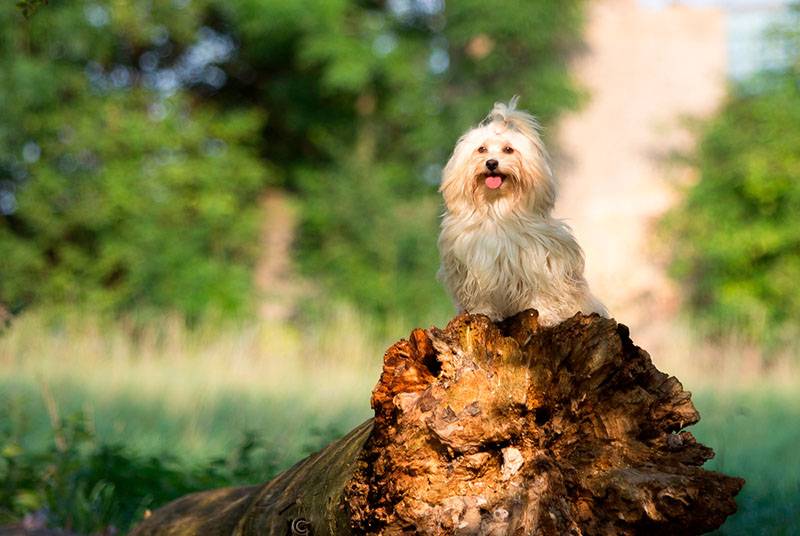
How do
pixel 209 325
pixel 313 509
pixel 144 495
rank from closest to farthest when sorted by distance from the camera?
pixel 313 509 < pixel 144 495 < pixel 209 325

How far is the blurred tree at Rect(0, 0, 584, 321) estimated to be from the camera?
57.6 feet

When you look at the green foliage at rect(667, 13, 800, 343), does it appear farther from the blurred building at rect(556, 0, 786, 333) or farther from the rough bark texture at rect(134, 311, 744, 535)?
the rough bark texture at rect(134, 311, 744, 535)

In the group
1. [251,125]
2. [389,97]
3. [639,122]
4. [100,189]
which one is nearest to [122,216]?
[100,189]

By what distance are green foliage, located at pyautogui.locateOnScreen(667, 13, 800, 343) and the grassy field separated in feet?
8.71

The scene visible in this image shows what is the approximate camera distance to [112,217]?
58.5ft

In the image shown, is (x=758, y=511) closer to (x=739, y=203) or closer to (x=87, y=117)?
(x=739, y=203)

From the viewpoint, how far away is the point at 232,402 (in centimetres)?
889

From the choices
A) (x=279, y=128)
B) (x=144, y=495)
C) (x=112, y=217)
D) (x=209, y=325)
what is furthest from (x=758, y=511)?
(x=279, y=128)

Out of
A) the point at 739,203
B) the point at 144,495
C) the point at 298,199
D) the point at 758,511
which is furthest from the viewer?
the point at 298,199

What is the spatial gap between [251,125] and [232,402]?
1079cm

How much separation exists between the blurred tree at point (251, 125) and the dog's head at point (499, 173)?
1330 centimetres

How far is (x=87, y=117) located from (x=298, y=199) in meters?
4.12

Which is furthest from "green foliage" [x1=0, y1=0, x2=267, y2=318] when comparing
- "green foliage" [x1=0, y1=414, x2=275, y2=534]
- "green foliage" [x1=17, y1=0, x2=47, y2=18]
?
"green foliage" [x1=17, y1=0, x2=47, y2=18]

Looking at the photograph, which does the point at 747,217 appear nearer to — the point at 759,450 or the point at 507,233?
the point at 759,450
